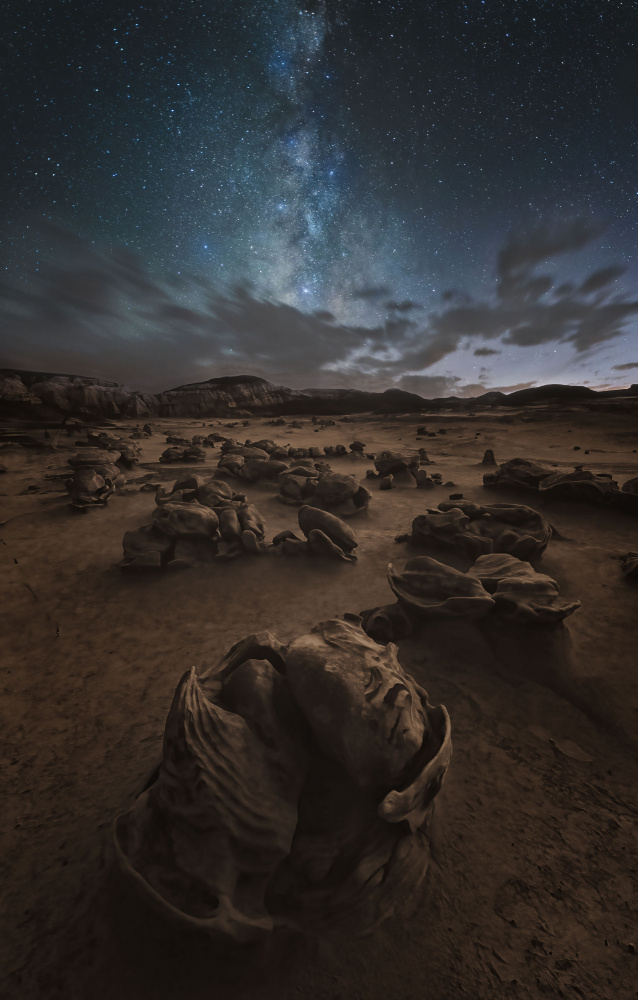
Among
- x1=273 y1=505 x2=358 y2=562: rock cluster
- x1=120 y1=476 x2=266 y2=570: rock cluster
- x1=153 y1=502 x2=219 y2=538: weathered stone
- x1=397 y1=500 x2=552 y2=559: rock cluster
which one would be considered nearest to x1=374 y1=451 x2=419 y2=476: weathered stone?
x1=397 y1=500 x2=552 y2=559: rock cluster

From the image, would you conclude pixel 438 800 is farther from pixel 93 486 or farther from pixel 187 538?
pixel 93 486

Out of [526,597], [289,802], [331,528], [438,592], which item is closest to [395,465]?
[331,528]

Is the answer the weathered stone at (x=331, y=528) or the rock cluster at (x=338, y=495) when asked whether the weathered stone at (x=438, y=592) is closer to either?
the weathered stone at (x=331, y=528)

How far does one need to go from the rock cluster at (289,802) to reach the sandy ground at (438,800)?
15cm

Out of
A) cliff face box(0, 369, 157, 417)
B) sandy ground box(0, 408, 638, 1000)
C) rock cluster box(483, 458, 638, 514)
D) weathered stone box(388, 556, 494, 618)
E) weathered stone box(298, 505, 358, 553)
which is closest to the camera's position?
sandy ground box(0, 408, 638, 1000)

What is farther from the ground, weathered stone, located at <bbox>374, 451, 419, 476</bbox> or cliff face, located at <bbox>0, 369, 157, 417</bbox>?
cliff face, located at <bbox>0, 369, 157, 417</bbox>

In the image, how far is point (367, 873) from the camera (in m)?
1.34

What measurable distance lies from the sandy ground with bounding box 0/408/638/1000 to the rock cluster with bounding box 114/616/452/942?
15cm

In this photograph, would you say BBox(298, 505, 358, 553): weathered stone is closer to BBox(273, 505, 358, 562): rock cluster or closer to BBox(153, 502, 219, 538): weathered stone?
BBox(273, 505, 358, 562): rock cluster

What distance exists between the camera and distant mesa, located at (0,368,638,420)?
2883cm

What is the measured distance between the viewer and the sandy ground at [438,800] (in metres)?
1.21

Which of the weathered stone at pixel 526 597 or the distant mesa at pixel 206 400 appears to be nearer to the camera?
the weathered stone at pixel 526 597

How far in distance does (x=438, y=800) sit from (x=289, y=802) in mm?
821

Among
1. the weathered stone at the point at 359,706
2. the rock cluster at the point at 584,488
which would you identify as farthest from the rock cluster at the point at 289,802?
the rock cluster at the point at 584,488
